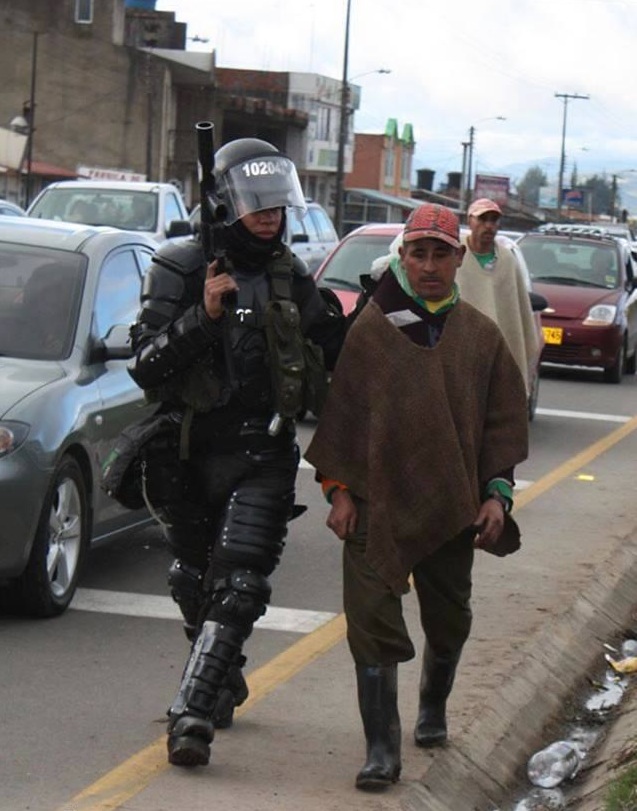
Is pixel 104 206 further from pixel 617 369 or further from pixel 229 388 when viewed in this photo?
pixel 229 388

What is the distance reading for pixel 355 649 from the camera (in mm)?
5738

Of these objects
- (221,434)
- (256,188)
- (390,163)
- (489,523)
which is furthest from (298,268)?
(390,163)

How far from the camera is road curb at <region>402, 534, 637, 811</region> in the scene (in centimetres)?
602

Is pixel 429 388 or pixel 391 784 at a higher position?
pixel 429 388

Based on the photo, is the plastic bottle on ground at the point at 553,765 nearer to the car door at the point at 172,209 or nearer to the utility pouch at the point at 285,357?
the utility pouch at the point at 285,357

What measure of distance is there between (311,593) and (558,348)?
13.7 m

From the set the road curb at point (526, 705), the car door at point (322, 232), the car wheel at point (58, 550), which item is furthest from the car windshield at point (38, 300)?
the car door at point (322, 232)

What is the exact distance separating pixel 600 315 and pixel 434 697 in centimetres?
1662

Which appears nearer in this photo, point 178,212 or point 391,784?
point 391,784

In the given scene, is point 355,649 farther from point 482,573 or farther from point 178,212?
point 178,212

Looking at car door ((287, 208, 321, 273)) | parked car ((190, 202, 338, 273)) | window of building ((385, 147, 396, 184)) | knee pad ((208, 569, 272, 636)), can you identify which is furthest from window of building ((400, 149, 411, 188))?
knee pad ((208, 569, 272, 636))

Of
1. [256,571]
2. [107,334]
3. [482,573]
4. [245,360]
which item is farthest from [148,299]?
[482,573]

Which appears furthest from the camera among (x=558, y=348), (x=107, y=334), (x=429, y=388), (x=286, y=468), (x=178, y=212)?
(x=178, y=212)

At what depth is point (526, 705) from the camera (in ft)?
23.7
